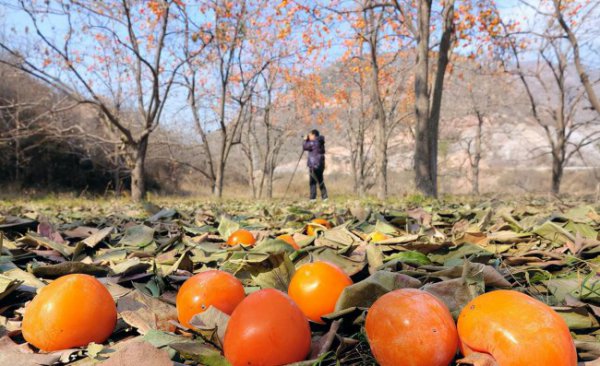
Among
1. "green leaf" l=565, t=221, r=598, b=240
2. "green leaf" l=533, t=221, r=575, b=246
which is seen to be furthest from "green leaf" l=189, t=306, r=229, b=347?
"green leaf" l=565, t=221, r=598, b=240

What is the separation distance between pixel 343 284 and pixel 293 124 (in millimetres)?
27698

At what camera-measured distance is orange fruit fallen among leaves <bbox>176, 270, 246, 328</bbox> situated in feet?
3.94

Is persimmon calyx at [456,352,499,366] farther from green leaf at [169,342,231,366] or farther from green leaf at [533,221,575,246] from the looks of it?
green leaf at [533,221,575,246]

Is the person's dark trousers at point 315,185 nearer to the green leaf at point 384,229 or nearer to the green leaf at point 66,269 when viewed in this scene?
the green leaf at point 384,229

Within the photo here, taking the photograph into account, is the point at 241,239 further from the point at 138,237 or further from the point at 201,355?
the point at 201,355

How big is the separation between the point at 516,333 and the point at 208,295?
2.50 feet

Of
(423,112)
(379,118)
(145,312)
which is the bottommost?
(145,312)

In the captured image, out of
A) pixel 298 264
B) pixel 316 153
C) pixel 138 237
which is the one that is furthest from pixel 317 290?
pixel 316 153

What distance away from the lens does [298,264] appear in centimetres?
188

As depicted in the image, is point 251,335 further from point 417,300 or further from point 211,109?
point 211,109

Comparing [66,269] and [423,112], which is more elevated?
[423,112]

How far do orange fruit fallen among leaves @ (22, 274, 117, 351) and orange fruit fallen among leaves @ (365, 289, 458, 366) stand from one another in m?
0.74

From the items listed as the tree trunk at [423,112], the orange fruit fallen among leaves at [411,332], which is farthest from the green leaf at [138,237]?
the tree trunk at [423,112]

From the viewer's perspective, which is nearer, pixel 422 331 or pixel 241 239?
pixel 422 331
